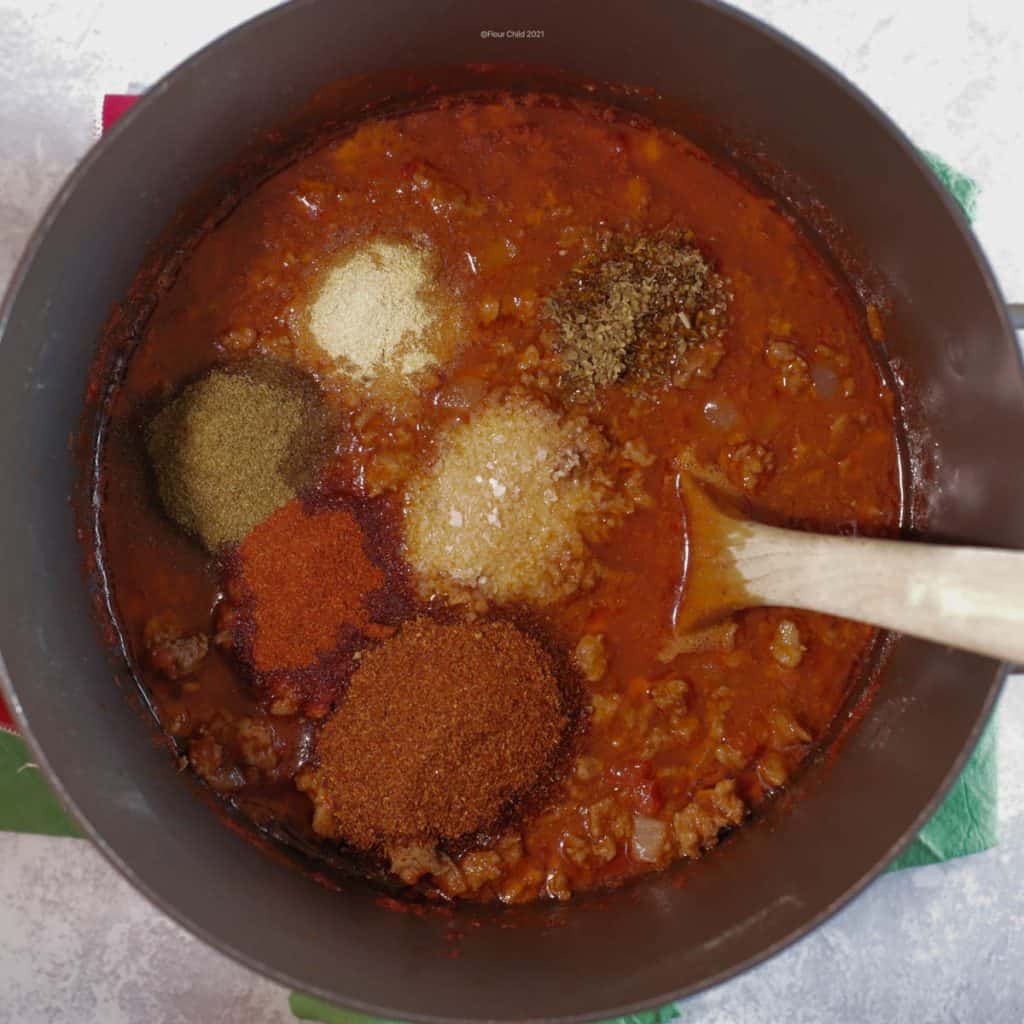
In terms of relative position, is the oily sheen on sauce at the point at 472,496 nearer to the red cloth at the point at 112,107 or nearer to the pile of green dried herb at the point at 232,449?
the pile of green dried herb at the point at 232,449

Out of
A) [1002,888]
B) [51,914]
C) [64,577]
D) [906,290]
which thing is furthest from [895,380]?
[51,914]

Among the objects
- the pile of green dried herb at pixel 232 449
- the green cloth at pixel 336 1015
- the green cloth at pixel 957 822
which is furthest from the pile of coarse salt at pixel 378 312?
the green cloth at pixel 336 1015

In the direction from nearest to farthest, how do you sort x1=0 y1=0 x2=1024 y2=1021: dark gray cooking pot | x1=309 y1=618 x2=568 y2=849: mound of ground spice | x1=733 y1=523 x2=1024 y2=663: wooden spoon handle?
x1=733 y1=523 x2=1024 y2=663: wooden spoon handle
x1=0 y1=0 x2=1024 y2=1021: dark gray cooking pot
x1=309 y1=618 x2=568 y2=849: mound of ground spice

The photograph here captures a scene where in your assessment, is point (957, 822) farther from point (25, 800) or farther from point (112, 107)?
point (112, 107)

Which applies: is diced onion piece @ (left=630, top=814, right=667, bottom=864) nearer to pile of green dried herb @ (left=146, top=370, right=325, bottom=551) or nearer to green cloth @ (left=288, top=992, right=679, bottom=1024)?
green cloth @ (left=288, top=992, right=679, bottom=1024)

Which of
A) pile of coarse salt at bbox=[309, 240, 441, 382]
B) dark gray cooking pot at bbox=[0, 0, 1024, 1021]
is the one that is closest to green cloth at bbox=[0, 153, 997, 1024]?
dark gray cooking pot at bbox=[0, 0, 1024, 1021]

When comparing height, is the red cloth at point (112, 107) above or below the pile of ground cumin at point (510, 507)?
above

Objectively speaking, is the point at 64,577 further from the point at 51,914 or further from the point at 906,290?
the point at 906,290
